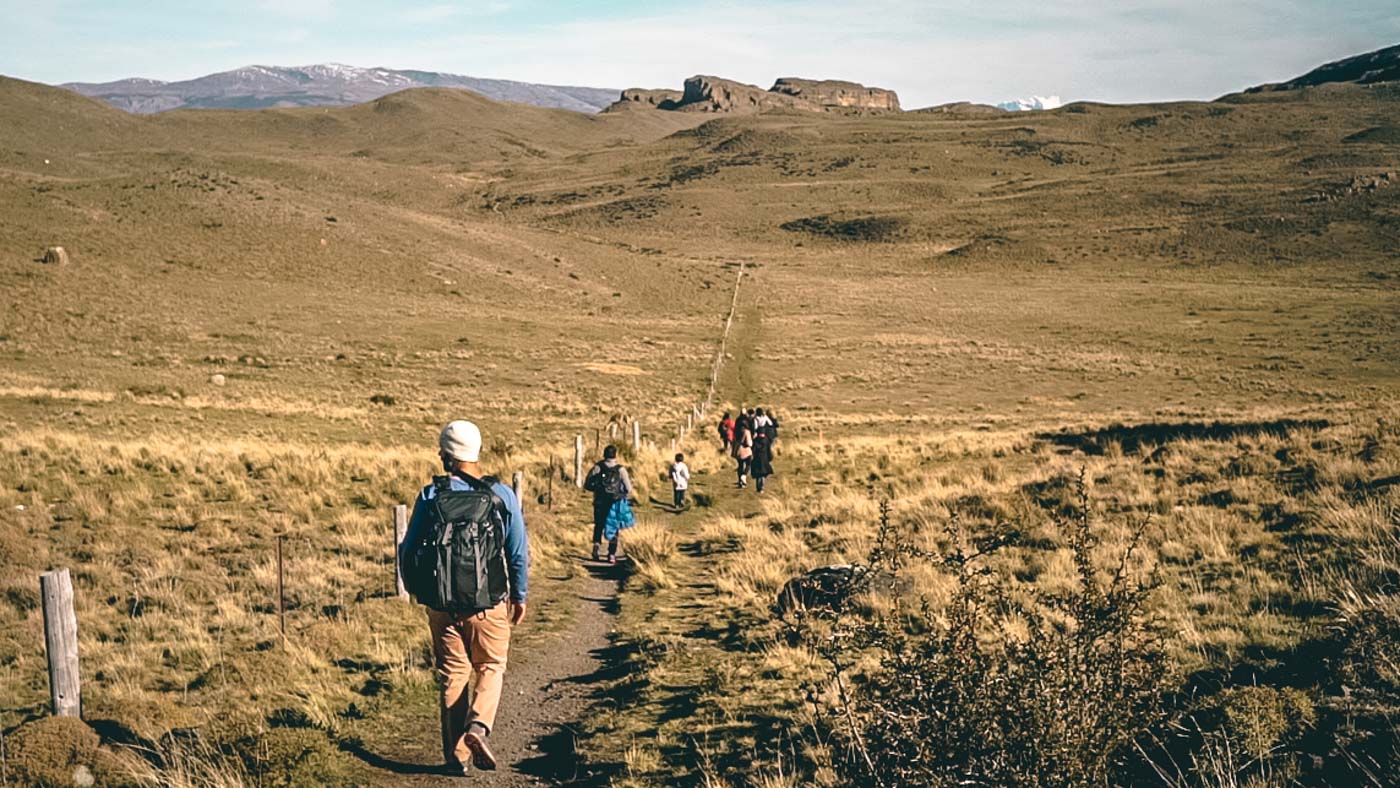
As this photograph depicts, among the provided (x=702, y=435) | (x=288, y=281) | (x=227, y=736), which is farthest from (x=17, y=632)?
(x=288, y=281)

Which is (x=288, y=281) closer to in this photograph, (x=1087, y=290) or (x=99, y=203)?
(x=99, y=203)

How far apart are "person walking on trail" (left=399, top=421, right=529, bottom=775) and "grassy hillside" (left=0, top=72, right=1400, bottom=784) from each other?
90cm

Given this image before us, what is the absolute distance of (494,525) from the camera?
215 inches

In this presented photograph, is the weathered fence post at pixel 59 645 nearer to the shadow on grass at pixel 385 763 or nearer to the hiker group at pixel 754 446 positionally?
the shadow on grass at pixel 385 763

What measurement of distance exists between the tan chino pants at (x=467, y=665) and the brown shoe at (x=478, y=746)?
0.15 feet

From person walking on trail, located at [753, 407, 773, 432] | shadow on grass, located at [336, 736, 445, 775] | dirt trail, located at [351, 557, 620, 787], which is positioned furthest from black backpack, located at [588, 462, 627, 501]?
person walking on trail, located at [753, 407, 773, 432]

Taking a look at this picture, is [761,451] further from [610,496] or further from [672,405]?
[672,405]

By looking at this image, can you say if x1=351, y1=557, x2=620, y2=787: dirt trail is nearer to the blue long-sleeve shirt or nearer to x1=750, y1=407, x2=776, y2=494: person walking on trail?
the blue long-sleeve shirt

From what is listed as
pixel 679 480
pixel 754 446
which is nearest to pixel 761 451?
pixel 754 446

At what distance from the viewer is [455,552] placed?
5312 mm

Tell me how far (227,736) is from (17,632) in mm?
4114

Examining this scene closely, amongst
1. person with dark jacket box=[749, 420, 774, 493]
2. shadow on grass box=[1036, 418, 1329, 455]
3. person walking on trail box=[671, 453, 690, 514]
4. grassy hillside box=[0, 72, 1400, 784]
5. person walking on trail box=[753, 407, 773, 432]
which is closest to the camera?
grassy hillside box=[0, 72, 1400, 784]

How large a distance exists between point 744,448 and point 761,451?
343 mm

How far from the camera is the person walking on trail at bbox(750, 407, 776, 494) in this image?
18.7m
